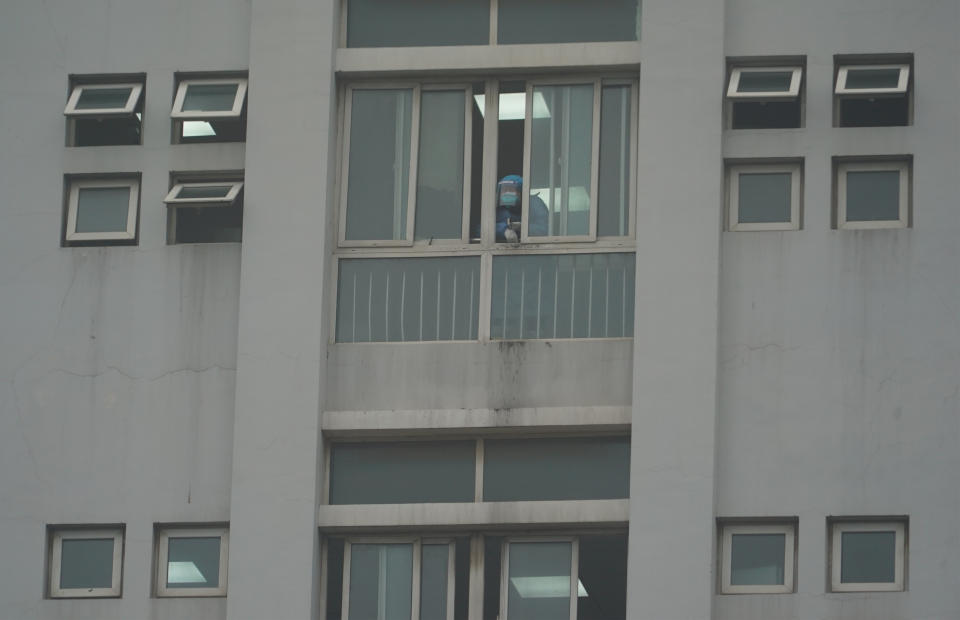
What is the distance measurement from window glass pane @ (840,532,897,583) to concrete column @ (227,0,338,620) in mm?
5104

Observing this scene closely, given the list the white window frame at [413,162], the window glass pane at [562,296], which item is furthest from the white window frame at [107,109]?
the window glass pane at [562,296]

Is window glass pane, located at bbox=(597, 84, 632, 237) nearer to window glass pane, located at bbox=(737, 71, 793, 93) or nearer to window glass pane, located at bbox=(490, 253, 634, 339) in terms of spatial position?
window glass pane, located at bbox=(490, 253, 634, 339)

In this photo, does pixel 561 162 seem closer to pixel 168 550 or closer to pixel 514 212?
pixel 514 212

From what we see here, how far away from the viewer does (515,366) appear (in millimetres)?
21203

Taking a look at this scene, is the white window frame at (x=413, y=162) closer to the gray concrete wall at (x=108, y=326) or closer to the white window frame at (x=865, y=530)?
the gray concrete wall at (x=108, y=326)

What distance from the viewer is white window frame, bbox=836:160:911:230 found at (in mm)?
21250

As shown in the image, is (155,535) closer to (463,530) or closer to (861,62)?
(463,530)

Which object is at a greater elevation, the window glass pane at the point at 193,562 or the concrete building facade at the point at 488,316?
the concrete building facade at the point at 488,316

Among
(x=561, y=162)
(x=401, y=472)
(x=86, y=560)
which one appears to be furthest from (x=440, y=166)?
(x=86, y=560)

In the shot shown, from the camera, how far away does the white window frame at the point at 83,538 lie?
2112cm

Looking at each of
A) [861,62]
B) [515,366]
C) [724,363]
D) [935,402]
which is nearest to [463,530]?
[515,366]

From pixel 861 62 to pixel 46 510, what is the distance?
930cm

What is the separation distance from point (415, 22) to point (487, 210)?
7.33 ft

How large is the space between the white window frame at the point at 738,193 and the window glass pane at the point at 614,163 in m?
1.04
